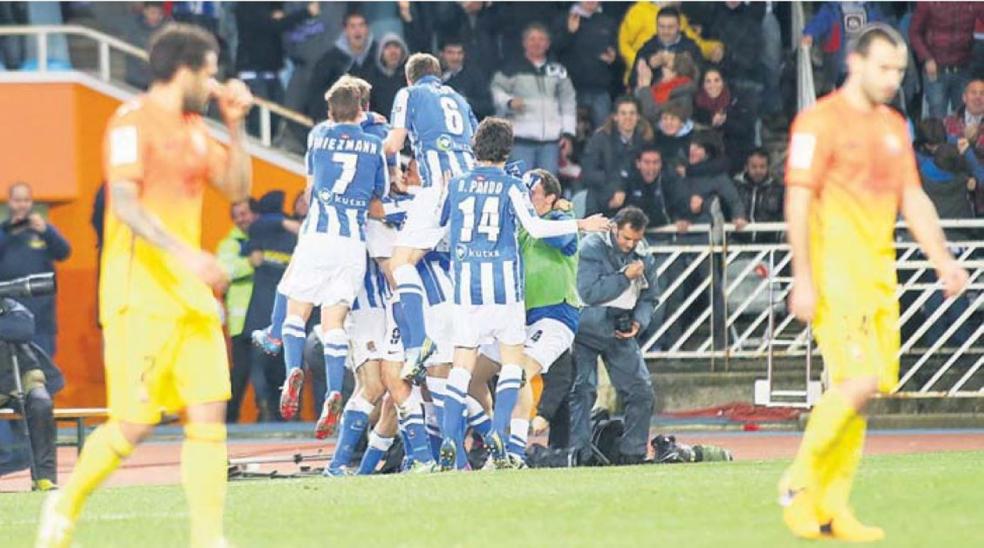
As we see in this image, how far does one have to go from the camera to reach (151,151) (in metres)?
9.67

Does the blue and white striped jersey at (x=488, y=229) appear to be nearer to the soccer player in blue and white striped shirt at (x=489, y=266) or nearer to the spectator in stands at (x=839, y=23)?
the soccer player in blue and white striped shirt at (x=489, y=266)

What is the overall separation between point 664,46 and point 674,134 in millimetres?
1177

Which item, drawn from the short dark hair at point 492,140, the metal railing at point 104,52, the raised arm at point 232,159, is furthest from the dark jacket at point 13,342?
the metal railing at point 104,52

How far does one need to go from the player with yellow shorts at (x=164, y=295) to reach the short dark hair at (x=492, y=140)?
5.87 meters

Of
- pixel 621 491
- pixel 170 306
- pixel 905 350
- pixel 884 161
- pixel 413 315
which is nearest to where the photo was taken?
pixel 170 306

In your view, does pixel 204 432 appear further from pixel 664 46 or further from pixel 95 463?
pixel 664 46

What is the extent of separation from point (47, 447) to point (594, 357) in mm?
4206

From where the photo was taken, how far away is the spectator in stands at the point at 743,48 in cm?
2412

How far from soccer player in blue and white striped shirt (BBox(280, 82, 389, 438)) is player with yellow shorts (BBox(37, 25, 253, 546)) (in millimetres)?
6099

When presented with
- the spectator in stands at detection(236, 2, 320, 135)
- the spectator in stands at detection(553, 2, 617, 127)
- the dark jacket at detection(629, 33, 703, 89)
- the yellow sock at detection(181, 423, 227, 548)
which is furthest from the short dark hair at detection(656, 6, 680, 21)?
the yellow sock at detection(181, 423, 227, 548)

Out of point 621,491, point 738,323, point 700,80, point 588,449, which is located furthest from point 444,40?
point 621,491

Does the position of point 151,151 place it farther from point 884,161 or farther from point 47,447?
point 47,447

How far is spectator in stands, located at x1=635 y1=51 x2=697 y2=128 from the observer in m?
23.5

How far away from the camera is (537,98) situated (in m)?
23.2
